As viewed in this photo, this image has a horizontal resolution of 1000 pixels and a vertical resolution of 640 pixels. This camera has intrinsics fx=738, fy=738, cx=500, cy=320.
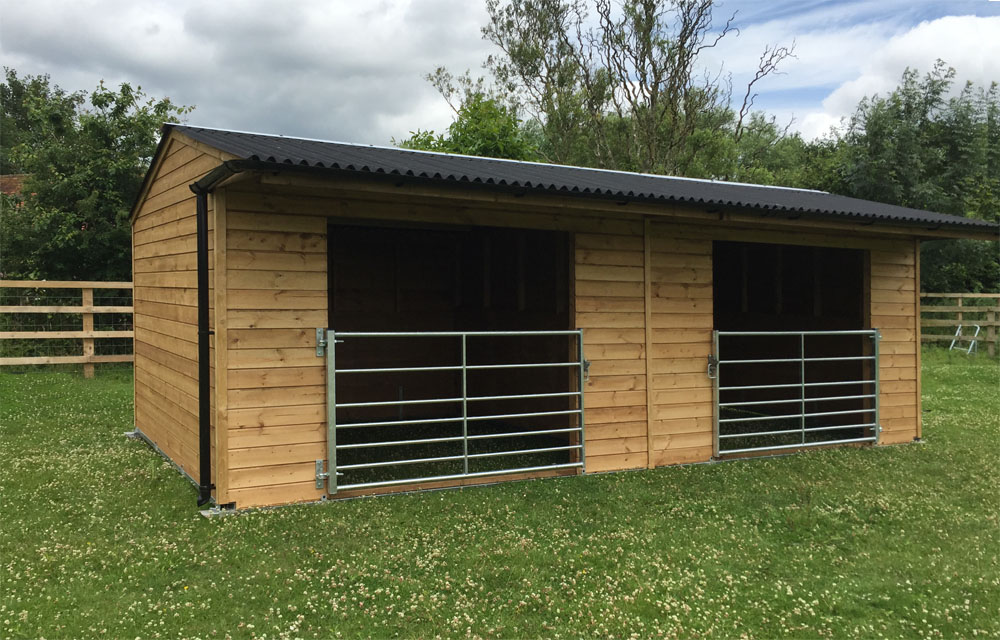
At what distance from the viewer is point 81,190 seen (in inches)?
478

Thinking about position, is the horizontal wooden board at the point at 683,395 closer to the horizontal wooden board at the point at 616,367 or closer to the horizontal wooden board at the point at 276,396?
the horizontal wooden board at the point at 616,367

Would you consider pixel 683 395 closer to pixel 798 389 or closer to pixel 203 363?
pixel 798 389

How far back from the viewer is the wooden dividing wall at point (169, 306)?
5.17 m

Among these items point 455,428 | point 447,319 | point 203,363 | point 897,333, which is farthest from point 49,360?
point 897,333

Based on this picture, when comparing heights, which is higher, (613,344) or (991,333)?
(613,344)

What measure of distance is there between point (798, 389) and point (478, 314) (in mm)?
3770

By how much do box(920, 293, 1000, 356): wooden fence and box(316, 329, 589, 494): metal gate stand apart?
816cm

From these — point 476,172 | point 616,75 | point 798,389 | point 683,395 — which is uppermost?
point 616,75

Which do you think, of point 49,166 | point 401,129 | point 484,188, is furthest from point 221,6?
point 401,129

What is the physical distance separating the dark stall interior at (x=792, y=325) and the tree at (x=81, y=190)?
31.1ft

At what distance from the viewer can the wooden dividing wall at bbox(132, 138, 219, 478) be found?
17.0ft

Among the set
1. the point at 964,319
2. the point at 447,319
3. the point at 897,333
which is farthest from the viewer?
the point at 964,319

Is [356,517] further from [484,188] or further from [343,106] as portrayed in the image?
[343,106]

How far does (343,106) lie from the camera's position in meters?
10.6
